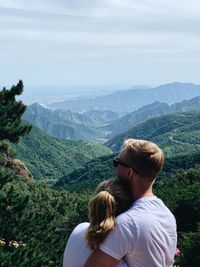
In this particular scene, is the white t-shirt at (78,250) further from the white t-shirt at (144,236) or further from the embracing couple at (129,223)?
the white t-shirt at (144,236)

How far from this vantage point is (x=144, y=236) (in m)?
4.10

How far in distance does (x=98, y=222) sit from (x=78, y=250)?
1.02 ft

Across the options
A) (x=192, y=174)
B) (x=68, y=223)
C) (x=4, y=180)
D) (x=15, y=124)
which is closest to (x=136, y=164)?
(x=15, y=124)

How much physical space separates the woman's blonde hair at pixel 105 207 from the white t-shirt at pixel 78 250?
0.28 feet

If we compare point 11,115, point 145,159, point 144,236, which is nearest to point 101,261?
point 144,236

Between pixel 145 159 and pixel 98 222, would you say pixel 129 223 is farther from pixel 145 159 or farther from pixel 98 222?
pixel 145 159

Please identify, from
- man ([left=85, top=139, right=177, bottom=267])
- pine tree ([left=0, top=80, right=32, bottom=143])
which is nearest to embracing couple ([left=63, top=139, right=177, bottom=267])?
man ([left=85, top=139, right=177, bottom=267])

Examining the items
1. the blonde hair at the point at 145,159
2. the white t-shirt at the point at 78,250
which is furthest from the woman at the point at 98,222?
the blonde hair at the point at 145,159

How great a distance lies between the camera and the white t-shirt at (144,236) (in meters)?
4.04

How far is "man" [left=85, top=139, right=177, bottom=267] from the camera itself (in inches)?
159

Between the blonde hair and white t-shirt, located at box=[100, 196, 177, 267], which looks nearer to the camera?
white t-shirt, located at box=[100, 196, 177, 267]

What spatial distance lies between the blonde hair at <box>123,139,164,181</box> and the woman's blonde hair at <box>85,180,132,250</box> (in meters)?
0.25

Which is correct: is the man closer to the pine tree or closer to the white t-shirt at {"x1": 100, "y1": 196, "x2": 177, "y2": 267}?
the white t-shirt at {"x1": 100, "y1": 196, "x2": 177, "y2": 267}

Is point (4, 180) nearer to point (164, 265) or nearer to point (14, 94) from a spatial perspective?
point (14, 94)
